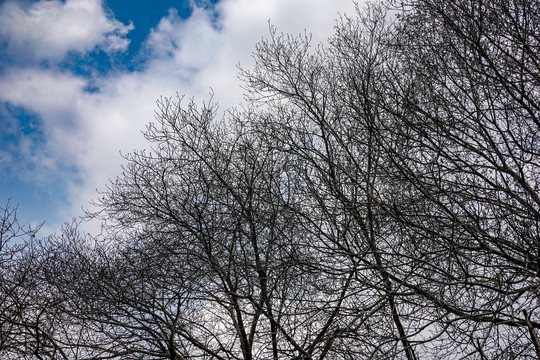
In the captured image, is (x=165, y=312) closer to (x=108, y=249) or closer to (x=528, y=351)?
(x=108, y=249)

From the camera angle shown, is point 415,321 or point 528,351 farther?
point 528,351

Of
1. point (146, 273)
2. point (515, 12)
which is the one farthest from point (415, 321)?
point (146, 273)

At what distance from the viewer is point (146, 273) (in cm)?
695

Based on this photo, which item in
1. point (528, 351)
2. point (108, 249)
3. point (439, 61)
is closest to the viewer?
point (528, 351)

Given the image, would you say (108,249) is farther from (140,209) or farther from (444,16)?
(444,16)

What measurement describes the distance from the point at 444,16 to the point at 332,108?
2.67m

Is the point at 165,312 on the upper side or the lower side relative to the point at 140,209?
lower

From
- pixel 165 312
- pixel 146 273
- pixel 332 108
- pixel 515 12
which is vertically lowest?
pixel 165 312

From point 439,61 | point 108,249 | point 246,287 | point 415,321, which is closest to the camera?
point 415,321

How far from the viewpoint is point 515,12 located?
5133 millimetres

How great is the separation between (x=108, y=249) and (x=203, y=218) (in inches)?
85.8

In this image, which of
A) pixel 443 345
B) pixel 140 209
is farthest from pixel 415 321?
pixel 140 209

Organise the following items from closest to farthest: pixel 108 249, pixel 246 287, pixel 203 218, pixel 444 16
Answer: pixel 444 16 → pixel 246 287 → pixel 203 218 → pixel 108 249

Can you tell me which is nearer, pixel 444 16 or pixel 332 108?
pixel 444 16
